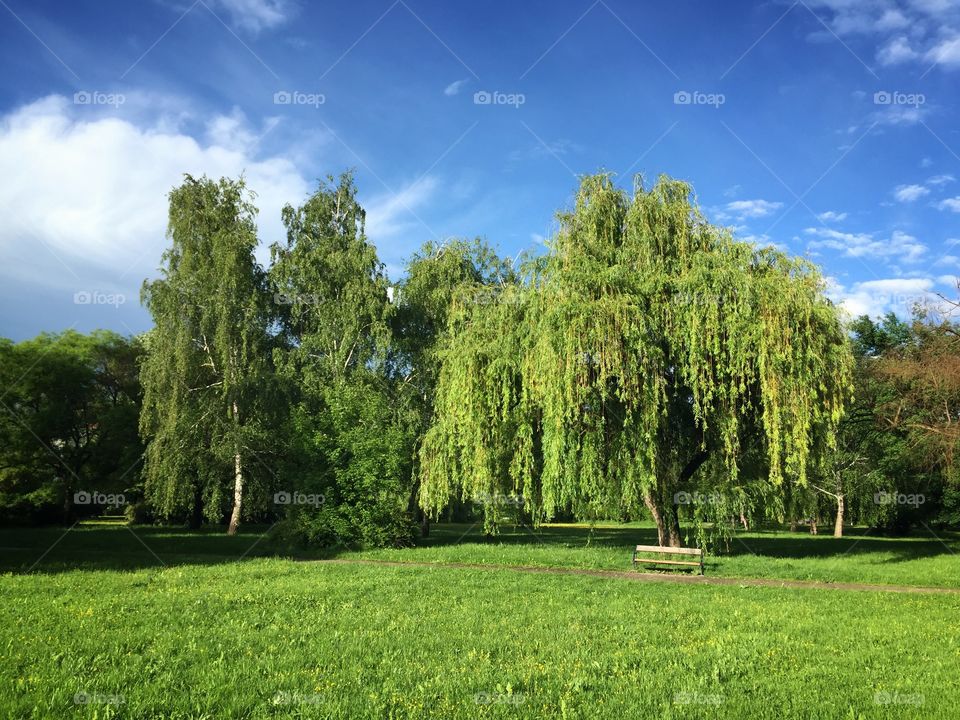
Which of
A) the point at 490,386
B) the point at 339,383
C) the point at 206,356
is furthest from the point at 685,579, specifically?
the point at 206,356

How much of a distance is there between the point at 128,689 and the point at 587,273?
45.8 ft

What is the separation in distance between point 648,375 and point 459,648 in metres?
10.4

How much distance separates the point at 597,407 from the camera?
17172 mm

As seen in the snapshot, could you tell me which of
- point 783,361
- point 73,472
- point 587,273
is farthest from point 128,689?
point 73,472

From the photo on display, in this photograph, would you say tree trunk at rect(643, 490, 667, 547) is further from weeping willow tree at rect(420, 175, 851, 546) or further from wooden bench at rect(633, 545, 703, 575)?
wooden bench at rect(633, 545, 703, 575)

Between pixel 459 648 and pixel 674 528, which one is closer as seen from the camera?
pixel 459 648

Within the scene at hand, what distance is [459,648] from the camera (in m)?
8.02

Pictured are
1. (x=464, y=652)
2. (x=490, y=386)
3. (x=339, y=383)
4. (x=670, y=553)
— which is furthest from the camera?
(x=339, y=383)

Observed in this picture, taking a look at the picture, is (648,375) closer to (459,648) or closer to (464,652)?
(459,648)

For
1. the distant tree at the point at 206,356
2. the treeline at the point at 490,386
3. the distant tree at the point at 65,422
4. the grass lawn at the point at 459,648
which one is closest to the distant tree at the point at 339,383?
the treeline at the point at 490,386

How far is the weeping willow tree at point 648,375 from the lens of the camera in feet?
54.5

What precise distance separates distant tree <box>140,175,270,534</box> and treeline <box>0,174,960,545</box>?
103 mm

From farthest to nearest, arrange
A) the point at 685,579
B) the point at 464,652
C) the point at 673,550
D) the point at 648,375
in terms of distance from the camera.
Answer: the point at 648,375, the point at 673,550, the point at 685,579, the point at 464,652

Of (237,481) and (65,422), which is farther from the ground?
(65,422)
